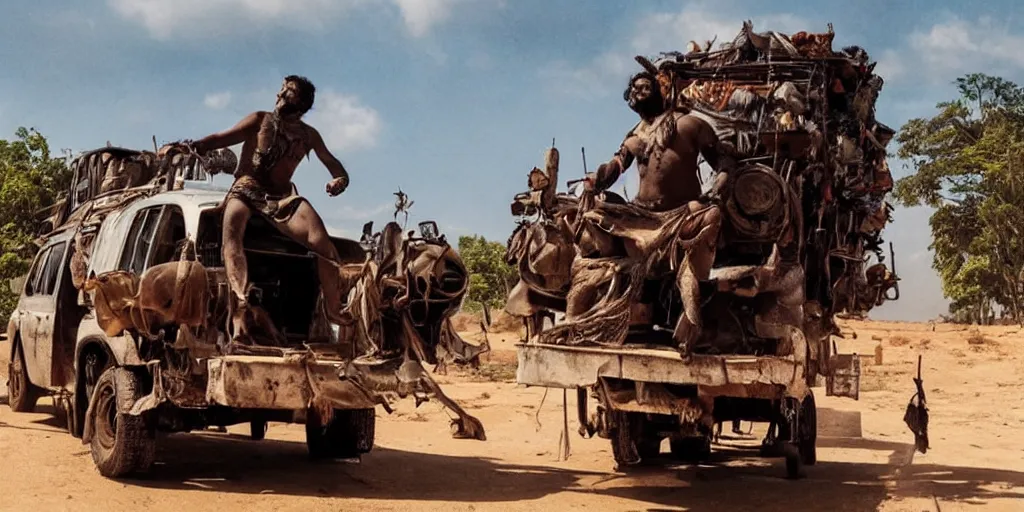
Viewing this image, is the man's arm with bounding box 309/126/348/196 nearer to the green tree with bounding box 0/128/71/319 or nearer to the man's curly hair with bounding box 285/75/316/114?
the man's curly hair with bounding box 285/75/316/114

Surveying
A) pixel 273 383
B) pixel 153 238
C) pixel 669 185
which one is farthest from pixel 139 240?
pixel 669 185

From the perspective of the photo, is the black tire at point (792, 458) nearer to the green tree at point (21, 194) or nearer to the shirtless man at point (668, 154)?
the shirtless man at point (668, 154)

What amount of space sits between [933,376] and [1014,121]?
22.5m

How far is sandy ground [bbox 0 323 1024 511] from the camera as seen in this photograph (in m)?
6.79

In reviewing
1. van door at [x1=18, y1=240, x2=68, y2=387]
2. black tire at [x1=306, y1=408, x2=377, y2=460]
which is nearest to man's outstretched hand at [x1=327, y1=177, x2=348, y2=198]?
black tire at [x1=306, y1=408, x2=377, y2=460]

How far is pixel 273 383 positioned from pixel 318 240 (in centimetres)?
122

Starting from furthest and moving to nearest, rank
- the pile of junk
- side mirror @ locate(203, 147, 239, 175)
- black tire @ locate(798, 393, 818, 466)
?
side mirror @ locate(203, 147, 239, 175), black tire @ locate(798, 393, 818, 466), the pile of junk

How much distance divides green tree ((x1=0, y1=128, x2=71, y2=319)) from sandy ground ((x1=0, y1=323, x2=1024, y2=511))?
9.00 metres

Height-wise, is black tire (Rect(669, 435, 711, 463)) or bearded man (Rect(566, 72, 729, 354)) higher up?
bearded man (Rect(566, 72, 729, 354))

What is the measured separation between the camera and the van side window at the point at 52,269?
940 centimetres

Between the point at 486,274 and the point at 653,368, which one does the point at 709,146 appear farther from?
the point at 486,274

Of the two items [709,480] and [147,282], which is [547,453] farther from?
[147,282]

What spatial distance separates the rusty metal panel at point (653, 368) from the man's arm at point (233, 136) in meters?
2.76

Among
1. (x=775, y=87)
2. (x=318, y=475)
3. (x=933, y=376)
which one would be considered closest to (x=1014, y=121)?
(x=933, y=376)
